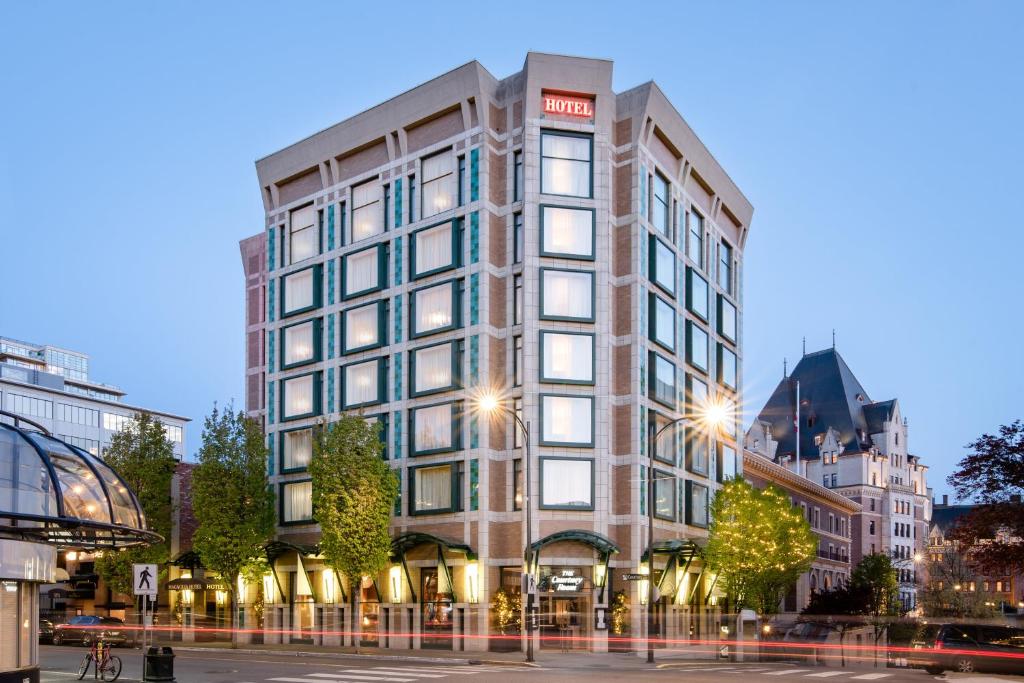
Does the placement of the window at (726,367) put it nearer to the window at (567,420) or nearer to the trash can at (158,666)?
the window at (567,420)

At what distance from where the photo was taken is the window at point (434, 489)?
196ft

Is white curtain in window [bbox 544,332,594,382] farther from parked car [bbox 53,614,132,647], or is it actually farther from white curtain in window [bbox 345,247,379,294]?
parked car [bbox 53,614,132,647]

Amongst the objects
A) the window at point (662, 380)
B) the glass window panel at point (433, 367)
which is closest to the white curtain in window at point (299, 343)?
the glass window panel at point (433, 367)

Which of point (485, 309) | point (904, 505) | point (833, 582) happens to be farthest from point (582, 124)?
point (904, 505)

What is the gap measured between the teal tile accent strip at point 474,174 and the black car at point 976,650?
32.9 metres

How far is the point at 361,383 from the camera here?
6675cm

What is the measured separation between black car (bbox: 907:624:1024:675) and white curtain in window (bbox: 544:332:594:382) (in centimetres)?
2435

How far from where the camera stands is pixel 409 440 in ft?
207

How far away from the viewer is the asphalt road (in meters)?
34.5

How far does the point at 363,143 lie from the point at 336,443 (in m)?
19.8

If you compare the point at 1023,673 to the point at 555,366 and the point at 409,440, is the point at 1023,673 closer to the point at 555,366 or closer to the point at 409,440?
the point at 555,366

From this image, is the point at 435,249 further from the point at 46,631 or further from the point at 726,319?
the point at 46,631

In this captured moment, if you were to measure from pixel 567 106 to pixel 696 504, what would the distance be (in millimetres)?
25819

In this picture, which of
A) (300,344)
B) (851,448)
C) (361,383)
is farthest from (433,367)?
(851,448)
